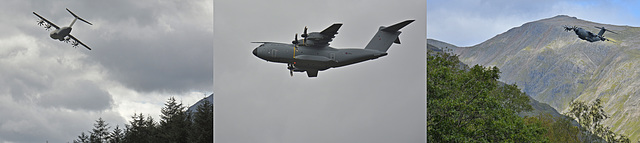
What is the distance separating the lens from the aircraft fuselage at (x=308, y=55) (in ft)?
18.3

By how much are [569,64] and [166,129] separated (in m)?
14.8

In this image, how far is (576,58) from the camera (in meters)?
18.5

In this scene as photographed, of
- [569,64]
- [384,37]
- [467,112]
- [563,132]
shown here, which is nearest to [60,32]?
[384,37]

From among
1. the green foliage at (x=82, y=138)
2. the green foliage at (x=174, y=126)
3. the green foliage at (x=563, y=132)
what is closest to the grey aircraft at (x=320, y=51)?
the green foliage at (x=174, y=126)

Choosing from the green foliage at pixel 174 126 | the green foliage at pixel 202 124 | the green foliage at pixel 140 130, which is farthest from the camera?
the green foliage at pixel 140 130

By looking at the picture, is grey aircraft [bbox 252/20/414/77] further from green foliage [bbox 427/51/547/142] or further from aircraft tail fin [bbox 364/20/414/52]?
green foliage [bbox 427/51/547/142]

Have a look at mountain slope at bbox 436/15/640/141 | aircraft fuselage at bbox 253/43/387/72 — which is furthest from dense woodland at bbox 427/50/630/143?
mountain slope at bbox 436/15/640/141

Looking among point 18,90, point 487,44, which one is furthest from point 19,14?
point 487,44

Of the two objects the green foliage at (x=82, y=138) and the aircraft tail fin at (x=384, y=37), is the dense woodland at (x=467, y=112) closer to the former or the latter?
the aircraft tail fin at (x=384, y=37)

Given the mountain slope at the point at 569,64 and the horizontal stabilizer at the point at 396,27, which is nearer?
the horizontal stabilizer at the point at 396,27

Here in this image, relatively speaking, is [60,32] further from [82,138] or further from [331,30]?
[82,138]

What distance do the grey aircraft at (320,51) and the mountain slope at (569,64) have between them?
26.4ft

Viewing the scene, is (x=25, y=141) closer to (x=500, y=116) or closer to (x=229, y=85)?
(x=229, y=85)

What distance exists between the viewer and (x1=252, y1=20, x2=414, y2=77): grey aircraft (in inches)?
218
